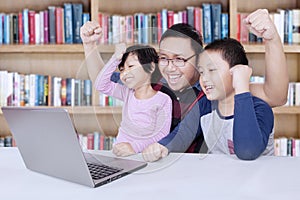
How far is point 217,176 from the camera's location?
44.4 inches

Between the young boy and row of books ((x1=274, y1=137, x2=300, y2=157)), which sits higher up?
the young boy

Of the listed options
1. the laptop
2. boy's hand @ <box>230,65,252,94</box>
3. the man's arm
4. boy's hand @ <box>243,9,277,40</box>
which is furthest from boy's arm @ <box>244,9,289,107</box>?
the laptop

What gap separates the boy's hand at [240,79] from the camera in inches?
51.6

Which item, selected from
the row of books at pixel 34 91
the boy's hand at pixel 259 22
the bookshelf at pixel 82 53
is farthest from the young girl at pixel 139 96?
the row of books at pixel 34 91

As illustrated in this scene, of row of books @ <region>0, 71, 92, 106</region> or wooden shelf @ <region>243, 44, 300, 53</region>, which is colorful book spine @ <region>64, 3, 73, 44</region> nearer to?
row of books @ <region>0, 71, 92, 106</region>

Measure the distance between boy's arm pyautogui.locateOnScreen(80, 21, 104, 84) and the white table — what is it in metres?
0.23

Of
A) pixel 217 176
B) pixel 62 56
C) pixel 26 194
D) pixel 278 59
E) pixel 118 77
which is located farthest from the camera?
pixel 62 56

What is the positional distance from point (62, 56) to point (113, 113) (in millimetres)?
1918

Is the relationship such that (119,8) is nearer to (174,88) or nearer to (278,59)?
(278,59)

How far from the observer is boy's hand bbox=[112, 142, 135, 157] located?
1311 millimetres

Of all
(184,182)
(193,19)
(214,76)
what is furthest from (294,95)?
(184,182)

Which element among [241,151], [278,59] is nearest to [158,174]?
[241,151]

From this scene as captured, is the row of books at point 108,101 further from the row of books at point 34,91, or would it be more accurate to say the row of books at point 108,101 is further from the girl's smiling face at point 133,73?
the row of books at point 34,91

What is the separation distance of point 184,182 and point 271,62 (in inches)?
21.6
